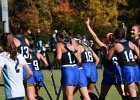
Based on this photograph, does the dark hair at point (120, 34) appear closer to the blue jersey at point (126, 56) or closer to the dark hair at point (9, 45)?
the blue jersey at point (126, 56)

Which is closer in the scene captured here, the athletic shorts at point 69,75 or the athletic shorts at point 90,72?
the athletic shorts at point 69,75

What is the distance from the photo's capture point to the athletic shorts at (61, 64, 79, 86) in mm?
11633

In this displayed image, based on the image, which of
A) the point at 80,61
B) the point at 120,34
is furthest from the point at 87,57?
the point at 120,34

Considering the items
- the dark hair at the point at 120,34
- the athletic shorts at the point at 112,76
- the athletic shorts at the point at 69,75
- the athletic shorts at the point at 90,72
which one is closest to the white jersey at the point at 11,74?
the athletic shorts at the point at 69,75

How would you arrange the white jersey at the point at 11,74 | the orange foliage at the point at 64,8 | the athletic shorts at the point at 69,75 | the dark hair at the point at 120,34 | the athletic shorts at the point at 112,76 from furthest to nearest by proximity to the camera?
the orange foliage at the point at 64,8, the athletic shorts at the point at 112,76, the athletic shorts at the point at 69,75, the dark hair at the point at 120,34, the white jersey at the point at 11,74

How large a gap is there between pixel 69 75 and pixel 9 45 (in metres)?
3.35

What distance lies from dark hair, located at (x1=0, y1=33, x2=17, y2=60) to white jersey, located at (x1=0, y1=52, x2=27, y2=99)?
3.0 inches

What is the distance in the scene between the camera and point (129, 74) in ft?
37.8

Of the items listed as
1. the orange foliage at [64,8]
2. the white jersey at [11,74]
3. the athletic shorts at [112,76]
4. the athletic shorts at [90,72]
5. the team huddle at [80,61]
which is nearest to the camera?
the white jersey at [11,74]

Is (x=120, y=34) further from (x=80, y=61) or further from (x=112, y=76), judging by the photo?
(x=112, y=76)

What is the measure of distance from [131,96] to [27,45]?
2454 millimetres

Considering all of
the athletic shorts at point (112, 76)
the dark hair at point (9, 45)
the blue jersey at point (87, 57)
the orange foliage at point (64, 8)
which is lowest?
the athletic shorts at point (112, 76)

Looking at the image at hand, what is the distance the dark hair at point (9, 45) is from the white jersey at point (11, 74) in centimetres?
8

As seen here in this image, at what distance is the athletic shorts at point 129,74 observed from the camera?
11.5 m
